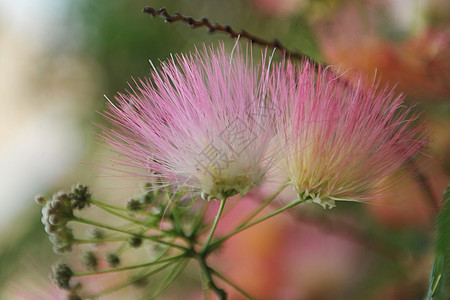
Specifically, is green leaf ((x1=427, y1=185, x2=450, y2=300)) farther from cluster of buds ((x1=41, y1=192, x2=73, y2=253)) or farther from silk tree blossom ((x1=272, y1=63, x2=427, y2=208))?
cluster of buds ((x1=41, y1=192, x2=73, y2=253))

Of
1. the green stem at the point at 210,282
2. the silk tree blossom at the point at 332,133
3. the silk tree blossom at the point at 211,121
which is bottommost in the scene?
the green stem at the point at 210,282

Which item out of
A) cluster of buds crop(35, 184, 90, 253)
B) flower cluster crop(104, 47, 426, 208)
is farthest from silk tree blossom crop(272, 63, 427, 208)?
cluster of buds crop(35, 184, 90, 253)

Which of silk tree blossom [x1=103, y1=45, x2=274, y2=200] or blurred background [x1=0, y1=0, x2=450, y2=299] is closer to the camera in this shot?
silk tree blossom [x1=103, y1=45, x2=274, y2=200]

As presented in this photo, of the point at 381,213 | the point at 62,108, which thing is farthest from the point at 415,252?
the point at 62,108

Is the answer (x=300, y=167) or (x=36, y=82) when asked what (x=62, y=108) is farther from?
(x=300, y=167)

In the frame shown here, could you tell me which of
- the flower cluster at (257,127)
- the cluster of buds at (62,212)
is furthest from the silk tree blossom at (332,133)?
the cluster of buds at (62,212)

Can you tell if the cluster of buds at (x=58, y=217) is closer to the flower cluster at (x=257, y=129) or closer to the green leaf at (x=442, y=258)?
the flower cluster at (x=257, y=129)
